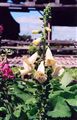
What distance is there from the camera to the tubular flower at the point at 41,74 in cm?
309

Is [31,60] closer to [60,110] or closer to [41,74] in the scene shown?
[41,74]

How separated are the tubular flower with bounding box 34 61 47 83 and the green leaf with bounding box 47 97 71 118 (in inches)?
29.7

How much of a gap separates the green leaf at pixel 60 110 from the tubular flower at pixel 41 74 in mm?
755

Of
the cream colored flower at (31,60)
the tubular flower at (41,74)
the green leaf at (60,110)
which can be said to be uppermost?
the cream colored flower at (31,60)

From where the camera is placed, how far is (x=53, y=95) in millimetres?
3977

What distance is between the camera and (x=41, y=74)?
309 cm

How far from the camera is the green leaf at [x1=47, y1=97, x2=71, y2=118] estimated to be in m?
3.88

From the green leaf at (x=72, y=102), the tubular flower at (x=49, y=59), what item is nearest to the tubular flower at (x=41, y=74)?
the tubular flower at (x=49, y=59)

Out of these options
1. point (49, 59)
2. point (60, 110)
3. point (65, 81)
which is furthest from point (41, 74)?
point (65, 81)

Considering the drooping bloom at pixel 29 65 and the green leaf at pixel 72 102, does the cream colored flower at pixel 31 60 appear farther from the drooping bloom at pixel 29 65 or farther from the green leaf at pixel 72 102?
the green leaf at pixel 72 102

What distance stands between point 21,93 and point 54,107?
0.39 m

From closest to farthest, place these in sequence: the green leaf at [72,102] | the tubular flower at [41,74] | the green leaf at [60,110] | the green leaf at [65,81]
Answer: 1. the tubular flower at [41,74]
2. the green leaf at [60,110]
3. the green leaf at [72,102]
4. the green leaf at [65,81]

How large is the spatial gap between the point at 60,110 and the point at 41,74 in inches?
36.5

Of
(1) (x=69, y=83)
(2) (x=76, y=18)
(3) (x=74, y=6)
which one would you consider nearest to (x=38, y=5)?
(3) (x=74, y=6)
